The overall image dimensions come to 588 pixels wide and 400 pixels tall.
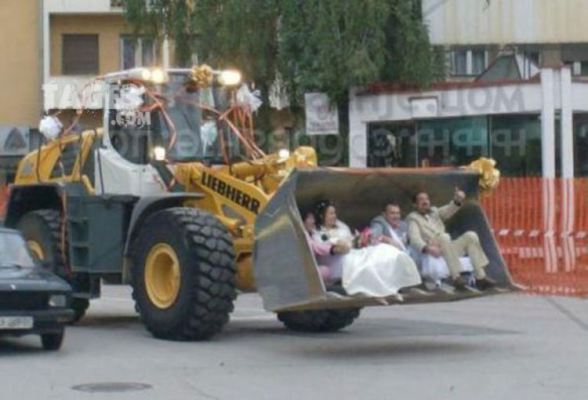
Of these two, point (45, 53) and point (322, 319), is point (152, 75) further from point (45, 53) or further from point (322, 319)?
point (45, 53)

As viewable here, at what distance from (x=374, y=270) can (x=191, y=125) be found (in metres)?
4.40

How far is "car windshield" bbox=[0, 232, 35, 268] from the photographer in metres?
17.4

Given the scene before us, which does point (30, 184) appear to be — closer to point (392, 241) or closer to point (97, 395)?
point (392, 241)

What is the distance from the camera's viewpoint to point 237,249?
59.8ft

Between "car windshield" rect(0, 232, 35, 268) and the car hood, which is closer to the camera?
the car hood

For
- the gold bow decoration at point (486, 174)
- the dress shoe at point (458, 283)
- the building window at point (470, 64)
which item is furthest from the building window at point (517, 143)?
the building window at point (470, 64)

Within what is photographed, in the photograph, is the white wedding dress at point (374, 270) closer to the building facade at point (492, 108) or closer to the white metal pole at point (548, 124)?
the white metal pole at point (548, 124)

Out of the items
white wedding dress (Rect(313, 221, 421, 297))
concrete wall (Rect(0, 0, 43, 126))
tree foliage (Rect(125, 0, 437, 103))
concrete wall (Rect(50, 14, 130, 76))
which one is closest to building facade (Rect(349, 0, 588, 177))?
tree foliage (Rect(125, 0, 437, 103))

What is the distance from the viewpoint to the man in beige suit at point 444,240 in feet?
57.1

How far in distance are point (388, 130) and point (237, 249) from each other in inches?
562

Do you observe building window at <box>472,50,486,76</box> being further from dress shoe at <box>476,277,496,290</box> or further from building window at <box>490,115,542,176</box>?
dress shoe at <box>476,277,496,290</box>

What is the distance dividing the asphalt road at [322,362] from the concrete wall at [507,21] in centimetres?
1149

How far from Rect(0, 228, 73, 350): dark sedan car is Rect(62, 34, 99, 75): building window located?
29.8m

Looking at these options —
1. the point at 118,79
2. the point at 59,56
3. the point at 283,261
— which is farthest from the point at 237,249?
the point at 59,56
